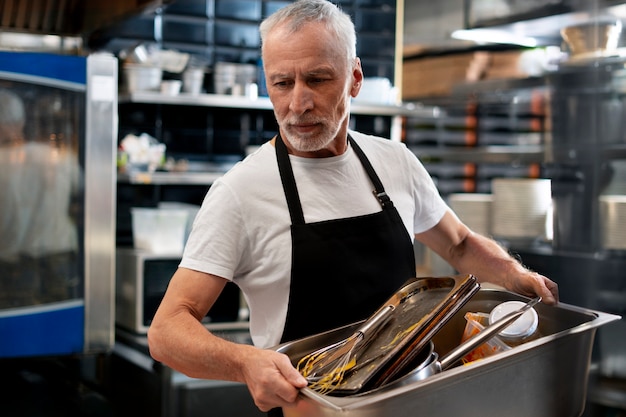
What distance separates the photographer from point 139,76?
396 centimetres

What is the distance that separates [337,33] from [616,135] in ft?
1.83

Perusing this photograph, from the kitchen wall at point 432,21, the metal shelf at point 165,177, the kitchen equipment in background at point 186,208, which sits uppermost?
the kitchen wall at point 432,21

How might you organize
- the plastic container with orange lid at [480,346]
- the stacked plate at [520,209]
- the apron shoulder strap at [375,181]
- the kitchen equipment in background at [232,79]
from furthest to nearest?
the kitchen equipment in background at [232,79] → the stacked plate at [520,209] → the apron shoulder strap at [375,181] → the plastic container with orange lid at [480,346]

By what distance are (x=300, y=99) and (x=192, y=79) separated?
2.70m

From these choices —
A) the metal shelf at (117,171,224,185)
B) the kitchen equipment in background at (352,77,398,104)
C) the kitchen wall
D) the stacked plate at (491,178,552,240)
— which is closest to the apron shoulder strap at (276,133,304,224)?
the stacked plate at (491,178,552,240)

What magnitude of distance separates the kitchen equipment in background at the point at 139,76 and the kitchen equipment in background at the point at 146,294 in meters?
0.74

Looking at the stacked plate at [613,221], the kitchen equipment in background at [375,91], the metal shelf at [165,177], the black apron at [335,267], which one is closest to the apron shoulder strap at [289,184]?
the black apron at [335,267]

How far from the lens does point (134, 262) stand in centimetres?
382

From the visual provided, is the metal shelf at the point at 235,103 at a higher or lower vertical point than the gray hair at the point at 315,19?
higher

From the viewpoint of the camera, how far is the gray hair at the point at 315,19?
1543 millimetres

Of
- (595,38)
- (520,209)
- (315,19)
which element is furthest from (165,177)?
(595,38)

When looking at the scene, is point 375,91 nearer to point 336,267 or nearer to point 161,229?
point 161,229

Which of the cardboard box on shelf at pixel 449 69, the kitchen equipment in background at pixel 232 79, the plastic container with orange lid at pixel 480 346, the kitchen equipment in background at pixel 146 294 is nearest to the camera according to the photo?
the plastic container with orange lid at pixel 480 346

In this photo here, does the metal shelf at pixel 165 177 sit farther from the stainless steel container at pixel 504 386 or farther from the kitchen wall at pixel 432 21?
the stainless steel container at pixel 504 386
